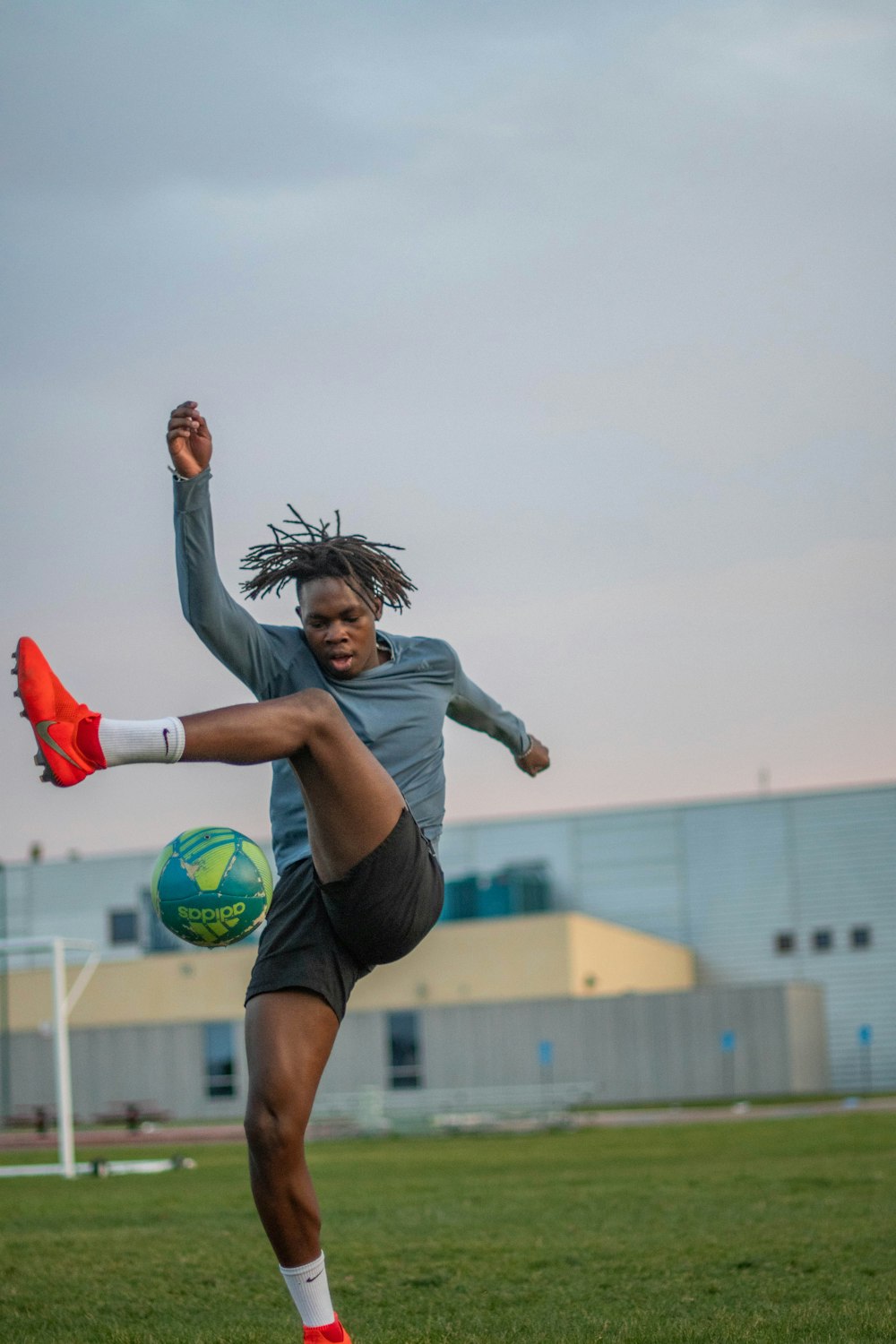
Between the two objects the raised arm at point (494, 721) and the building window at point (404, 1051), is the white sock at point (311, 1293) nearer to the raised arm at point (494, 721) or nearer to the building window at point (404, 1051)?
the raised arm at point (494, 721)

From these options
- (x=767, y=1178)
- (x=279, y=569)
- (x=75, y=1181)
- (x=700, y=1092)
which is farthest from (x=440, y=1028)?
(x=279, y=569)

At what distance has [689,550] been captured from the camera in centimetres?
1708

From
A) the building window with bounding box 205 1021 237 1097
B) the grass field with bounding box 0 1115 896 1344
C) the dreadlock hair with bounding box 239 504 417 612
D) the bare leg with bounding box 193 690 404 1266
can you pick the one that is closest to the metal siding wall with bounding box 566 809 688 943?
the building window with bounding box 205 1021 237 1097

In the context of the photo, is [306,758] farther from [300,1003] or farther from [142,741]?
[300,1003]

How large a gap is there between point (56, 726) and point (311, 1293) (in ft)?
6.13

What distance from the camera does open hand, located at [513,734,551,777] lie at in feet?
21.4

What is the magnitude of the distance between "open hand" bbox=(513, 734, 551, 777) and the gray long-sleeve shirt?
0.79m

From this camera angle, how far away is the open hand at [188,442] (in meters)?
5.02

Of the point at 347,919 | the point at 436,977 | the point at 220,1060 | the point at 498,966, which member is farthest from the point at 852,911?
the point at 347,919

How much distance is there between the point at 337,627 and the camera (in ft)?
17.6

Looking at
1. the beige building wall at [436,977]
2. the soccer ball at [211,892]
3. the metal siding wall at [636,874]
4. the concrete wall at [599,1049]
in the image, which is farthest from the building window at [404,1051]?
the soccer ball at [211,892]

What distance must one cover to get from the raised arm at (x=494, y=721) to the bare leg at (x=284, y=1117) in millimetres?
1431

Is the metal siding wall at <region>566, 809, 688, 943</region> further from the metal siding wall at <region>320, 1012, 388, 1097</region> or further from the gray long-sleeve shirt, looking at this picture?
the gray long-sleeve shirt

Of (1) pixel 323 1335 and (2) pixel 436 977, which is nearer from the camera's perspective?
(1) pixel 323 1335
